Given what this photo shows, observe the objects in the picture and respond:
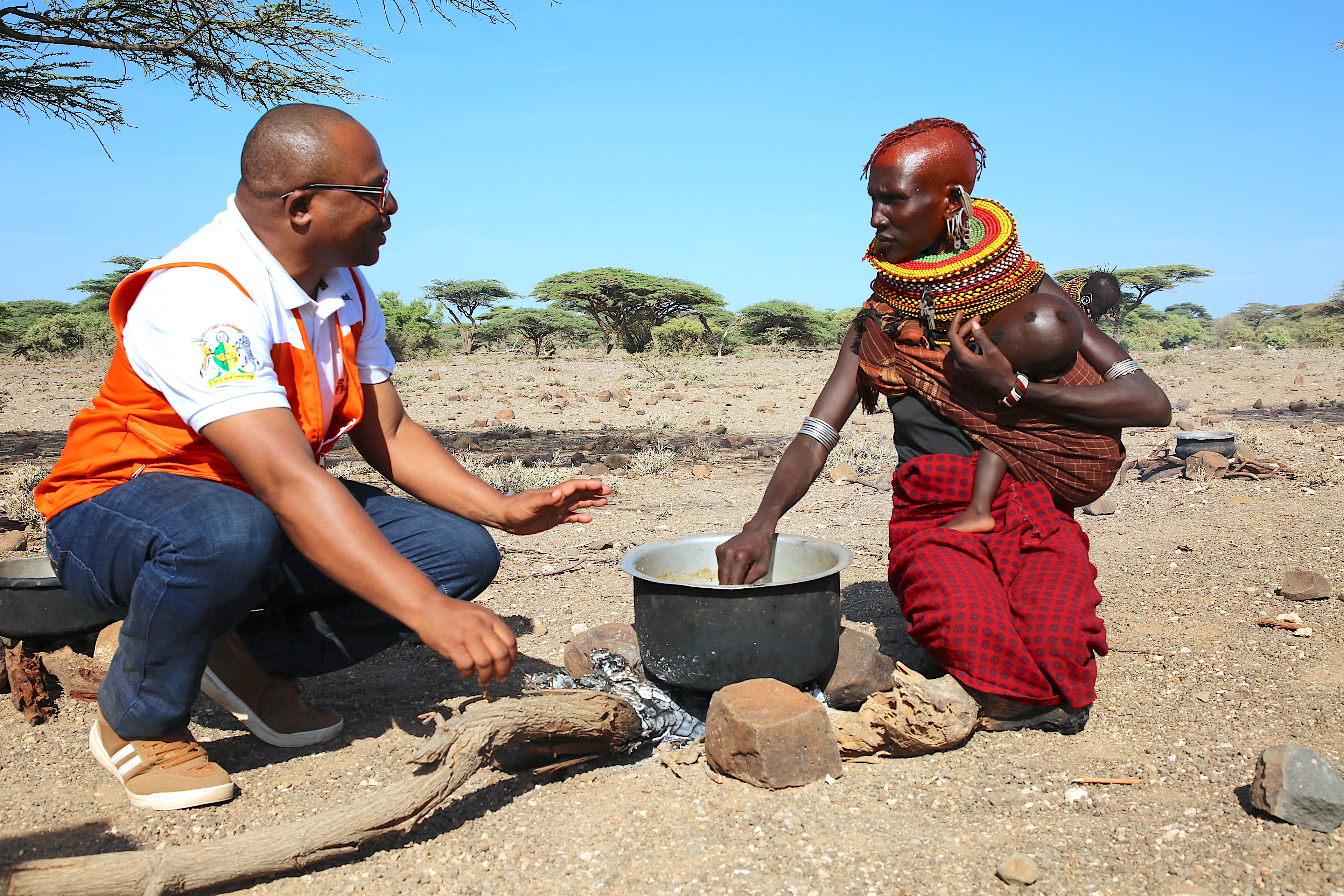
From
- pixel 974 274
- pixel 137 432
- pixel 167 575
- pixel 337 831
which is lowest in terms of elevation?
pixel 337 831

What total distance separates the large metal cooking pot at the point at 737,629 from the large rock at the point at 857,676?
0.27 ft

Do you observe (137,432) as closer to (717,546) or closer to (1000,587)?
(717,546)

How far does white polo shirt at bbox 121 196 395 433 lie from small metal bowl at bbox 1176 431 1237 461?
584 cm

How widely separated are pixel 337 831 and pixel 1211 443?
6.14 m

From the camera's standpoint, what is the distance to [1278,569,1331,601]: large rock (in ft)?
10.9

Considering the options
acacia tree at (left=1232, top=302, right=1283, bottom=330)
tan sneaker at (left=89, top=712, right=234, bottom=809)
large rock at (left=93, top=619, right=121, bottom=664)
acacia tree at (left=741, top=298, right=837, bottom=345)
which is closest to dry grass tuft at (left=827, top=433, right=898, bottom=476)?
large rock at (left=93, top=619, right=121, bottom=664)

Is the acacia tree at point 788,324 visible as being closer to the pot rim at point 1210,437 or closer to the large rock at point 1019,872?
the pot rim at point 1210,437

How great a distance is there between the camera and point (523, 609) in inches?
142

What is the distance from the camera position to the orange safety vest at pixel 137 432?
6.69ft

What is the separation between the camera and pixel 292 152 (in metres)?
2.00

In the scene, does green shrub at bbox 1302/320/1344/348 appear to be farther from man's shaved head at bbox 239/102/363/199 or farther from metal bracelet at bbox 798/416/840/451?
man's shaved head at bbox 239/102/363/199

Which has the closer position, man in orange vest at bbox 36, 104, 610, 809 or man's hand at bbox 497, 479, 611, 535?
man in orange vest at bbox 36, 104, 610, 809

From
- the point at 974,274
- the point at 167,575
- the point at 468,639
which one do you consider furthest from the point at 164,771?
the point at 974,274

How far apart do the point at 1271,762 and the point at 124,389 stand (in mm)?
2577
